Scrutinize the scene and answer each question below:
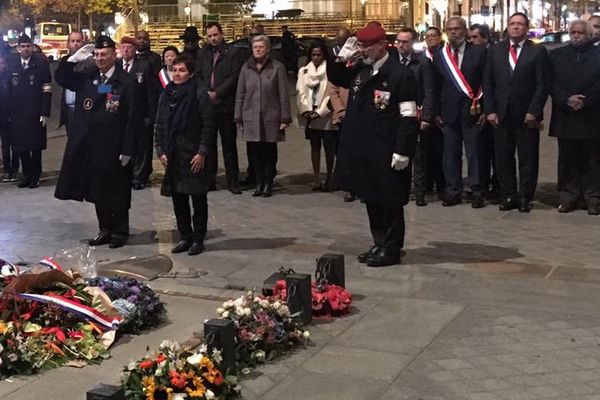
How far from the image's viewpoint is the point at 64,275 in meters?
5.82

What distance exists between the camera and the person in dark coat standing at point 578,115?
30.8 ft

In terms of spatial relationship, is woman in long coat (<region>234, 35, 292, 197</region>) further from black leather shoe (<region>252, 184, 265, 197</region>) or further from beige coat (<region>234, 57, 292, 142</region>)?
black leather shoe (<region>252, 184, 265, 197</region>)

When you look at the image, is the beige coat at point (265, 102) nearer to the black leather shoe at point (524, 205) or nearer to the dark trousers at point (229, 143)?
the dark trousers at point (229, 143)

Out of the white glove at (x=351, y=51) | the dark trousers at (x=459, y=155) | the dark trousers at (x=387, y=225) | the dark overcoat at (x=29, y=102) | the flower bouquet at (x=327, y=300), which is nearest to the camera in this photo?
the flower bouquet at (x=327, y=300)

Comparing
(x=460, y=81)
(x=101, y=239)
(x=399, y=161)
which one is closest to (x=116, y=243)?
(x=101, y=239)

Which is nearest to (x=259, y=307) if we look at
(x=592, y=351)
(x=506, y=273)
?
(x=592, y=351)

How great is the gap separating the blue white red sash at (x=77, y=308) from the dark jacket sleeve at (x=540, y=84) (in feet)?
18.2

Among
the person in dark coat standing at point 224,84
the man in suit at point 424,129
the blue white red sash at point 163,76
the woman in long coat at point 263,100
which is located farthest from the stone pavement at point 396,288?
the blue white red sash at point 163,76

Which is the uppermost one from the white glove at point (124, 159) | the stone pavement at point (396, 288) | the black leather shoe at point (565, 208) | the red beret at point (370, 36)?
the red beret at point (370, 36)

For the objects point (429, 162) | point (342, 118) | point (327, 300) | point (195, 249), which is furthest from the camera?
point (429, 162)

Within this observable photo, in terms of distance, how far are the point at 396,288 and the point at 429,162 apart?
13.3 feet

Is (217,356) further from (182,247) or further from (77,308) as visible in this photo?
(182,247)

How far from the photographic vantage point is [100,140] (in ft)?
26.9

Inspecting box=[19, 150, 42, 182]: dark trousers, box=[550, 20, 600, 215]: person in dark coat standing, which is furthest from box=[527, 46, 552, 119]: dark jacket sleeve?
box=[19, 150, 42, 182]: dark trousers
